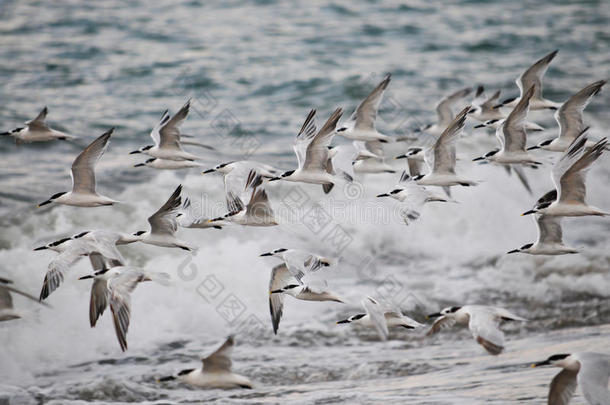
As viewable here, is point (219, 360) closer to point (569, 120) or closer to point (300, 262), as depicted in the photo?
point (300, 262)

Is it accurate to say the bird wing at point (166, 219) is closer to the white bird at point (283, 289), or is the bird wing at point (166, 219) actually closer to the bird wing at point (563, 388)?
the white bird at point (283, 289)

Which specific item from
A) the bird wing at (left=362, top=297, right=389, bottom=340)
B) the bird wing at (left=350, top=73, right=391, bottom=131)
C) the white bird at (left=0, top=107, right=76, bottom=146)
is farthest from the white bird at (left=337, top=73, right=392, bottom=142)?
the white bird at (left=0, top=107, right=76, bottom=146)

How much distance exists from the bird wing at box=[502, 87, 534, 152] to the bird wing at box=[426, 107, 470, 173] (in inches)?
23.1

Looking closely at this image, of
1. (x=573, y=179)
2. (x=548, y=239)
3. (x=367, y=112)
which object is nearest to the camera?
(x=573, y=179)

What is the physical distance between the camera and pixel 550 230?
951cm

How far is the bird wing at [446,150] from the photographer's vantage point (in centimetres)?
952

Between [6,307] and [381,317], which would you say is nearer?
[381,317]

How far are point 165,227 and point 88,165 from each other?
4.09ft

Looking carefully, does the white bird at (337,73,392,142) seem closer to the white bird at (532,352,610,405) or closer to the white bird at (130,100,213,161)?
the white bird at (130,100,213,161)

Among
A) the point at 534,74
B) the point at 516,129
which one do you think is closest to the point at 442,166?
the point at 516,129

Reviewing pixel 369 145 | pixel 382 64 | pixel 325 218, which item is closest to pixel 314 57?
pixel 382 64

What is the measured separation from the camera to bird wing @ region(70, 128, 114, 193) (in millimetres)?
9718

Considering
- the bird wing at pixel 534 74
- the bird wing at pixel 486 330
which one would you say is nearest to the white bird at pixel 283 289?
the bird wing at pixel 486 330

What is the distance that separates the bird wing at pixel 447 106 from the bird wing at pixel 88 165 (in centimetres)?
564
